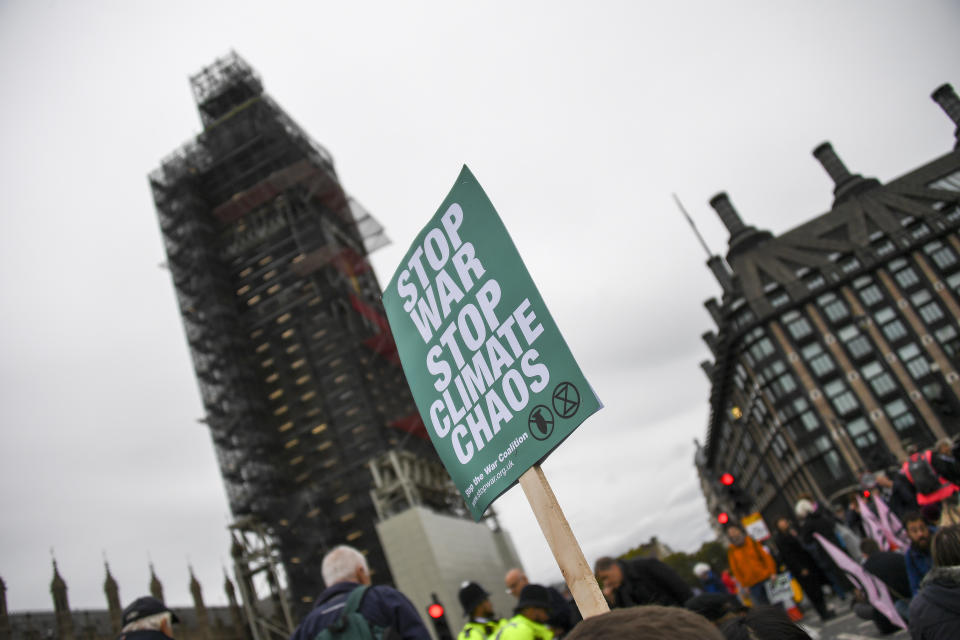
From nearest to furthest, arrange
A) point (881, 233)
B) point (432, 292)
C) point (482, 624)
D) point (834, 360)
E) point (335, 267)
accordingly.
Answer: point (432, 292), point (482, 624), point (335, 267), point (834, 360), point (881, 233)

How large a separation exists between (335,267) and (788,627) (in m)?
51.3

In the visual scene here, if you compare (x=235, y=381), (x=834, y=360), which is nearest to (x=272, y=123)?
(x=235, y=381)

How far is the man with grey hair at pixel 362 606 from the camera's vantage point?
361 cm

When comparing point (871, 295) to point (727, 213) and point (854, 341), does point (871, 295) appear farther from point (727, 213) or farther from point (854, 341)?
point (727, 213)

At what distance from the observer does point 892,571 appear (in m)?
5.64

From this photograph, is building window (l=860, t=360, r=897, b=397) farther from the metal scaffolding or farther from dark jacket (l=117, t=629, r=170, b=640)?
dark jacket (l=117, t=629, r=170, b=640)

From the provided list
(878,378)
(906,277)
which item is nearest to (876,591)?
(878,378)

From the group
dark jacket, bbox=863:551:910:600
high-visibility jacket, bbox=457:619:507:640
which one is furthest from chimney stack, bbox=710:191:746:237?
high-visibility jacket, bbox=457:619:507:640

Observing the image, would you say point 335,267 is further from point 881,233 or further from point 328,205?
point 881,233

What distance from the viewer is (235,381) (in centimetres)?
4731

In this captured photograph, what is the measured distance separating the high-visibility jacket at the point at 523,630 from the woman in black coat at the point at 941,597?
89.4 inches

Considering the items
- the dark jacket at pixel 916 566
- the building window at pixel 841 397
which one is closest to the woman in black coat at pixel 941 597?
the dark jacket at pixel 916 566

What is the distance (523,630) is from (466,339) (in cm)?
249

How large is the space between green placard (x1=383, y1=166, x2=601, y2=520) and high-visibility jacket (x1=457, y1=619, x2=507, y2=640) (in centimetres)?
259
